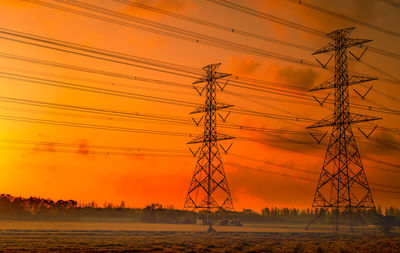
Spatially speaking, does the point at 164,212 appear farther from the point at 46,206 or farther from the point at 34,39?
the point at 34,39

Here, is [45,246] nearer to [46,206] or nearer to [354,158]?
[354,158]

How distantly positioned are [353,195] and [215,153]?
2411 cm

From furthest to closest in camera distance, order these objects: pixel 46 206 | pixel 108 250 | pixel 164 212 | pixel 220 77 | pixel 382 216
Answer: pixel 46 206
pixel 164 212
pixel 382 216
pixel 220 77
pixel 108 250

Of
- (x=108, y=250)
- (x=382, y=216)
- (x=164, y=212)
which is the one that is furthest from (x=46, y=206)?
(x=108, y=250)

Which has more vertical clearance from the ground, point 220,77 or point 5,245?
point 220,77

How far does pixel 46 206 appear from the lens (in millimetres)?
153625

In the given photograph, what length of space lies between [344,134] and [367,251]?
106 feet

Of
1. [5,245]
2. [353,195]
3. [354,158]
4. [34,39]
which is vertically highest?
[34,39]

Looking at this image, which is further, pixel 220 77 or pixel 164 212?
pixel 164 212

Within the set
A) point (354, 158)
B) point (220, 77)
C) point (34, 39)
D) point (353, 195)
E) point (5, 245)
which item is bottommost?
point (5, 245)

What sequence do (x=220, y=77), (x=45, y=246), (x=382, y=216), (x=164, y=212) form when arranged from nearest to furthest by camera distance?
(x=45, y=246), (x=220, y=77), (x=382, y=216), (x=164, y=212)

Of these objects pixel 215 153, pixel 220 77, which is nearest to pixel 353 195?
pixel 215 153

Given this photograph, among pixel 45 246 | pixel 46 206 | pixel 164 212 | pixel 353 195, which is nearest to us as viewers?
pixel 45 246

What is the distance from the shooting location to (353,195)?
78125 millimetres
